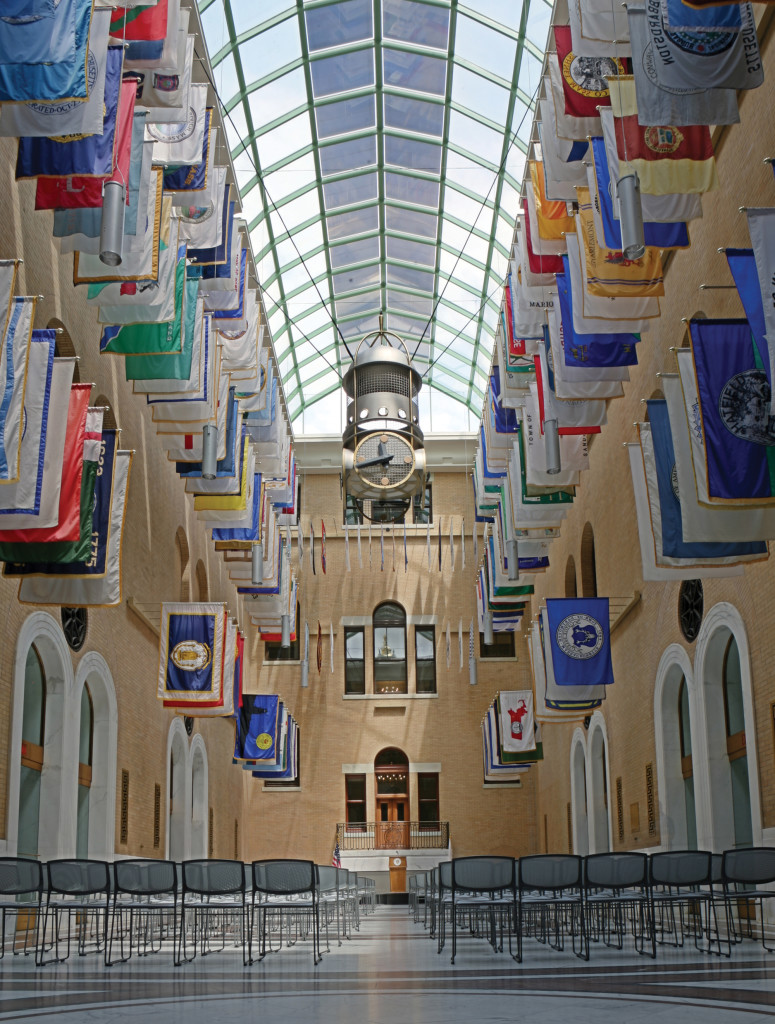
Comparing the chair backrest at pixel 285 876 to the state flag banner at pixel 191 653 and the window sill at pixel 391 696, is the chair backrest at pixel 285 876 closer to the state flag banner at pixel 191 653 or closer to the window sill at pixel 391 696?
the state flag banner at pixel 191 653

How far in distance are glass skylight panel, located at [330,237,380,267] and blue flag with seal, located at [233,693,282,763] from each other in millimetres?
13530

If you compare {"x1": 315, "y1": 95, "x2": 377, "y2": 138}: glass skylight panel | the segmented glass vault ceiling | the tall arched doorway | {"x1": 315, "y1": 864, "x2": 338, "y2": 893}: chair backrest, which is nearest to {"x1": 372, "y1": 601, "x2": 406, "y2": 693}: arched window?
the tall arched doorway

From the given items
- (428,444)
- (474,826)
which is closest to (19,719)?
(474,826)

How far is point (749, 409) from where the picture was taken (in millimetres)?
8961

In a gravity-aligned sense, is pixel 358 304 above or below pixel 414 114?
below

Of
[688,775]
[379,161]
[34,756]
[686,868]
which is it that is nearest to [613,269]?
[686,868]

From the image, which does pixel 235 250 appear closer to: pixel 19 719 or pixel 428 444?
pixel 19 719

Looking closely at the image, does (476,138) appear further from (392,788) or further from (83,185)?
(392,788)

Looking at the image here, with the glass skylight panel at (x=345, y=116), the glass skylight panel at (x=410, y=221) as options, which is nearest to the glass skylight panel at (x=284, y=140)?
the glass skylight panel at (x=345, y=116)

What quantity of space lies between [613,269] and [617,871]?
6.65 meters

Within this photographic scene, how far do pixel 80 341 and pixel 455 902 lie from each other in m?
9.45

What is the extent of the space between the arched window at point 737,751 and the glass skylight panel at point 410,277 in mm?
21698

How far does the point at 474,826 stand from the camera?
34.6 m

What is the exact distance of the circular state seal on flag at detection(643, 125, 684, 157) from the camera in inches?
423
